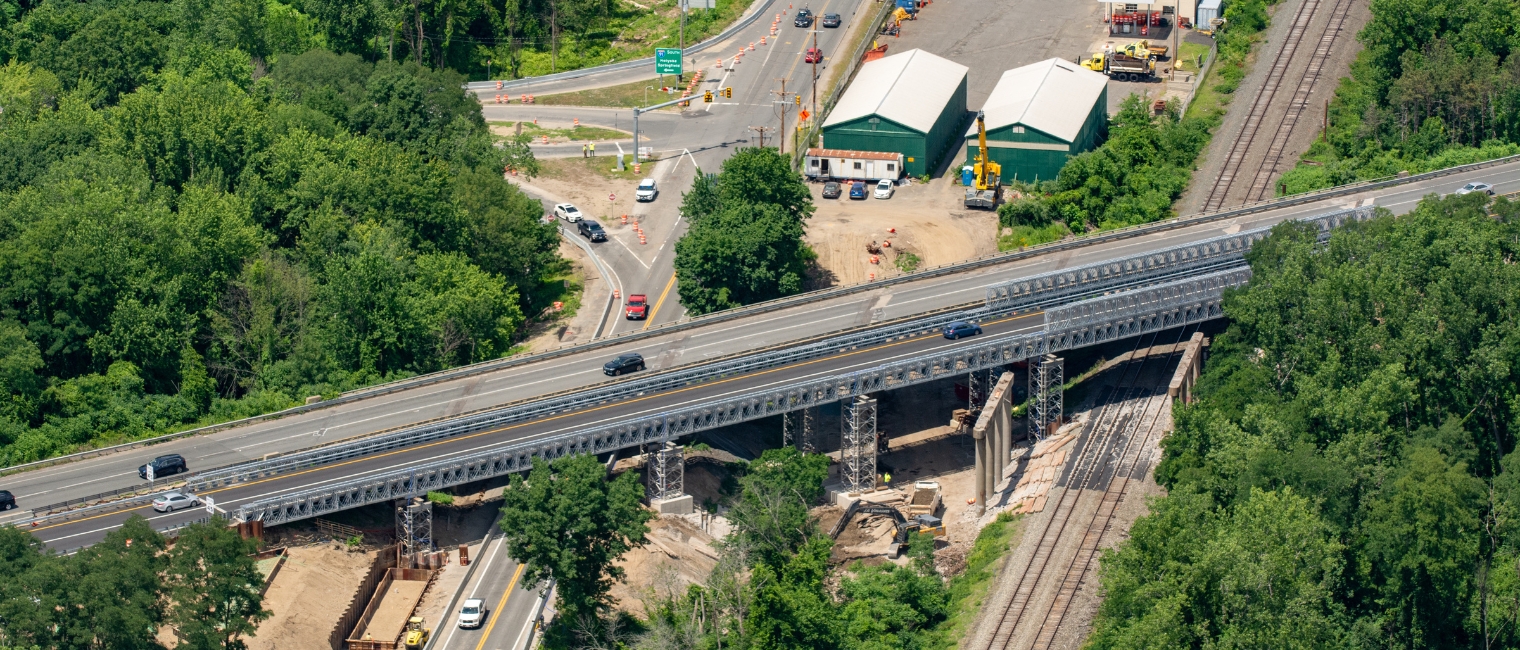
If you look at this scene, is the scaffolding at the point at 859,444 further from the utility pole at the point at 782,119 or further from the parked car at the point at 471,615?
the utility pole at the point at 782,119

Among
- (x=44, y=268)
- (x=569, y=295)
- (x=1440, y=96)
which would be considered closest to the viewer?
(x=44, y=268)

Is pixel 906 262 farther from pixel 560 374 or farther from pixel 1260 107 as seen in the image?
pixel 1260 107

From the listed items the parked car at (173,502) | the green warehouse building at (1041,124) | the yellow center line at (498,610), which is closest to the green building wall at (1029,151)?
the green warehouse building at (1041,124)

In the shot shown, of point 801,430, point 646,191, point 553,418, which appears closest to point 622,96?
point 646,191

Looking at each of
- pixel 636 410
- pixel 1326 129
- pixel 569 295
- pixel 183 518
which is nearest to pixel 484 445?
pixel 636 410

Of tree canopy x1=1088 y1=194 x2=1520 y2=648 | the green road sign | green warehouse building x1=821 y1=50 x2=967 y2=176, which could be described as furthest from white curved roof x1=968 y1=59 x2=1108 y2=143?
tree canopy x1=1088 y1=194 x2=1520 y2=648

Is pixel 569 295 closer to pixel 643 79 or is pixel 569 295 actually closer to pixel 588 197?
pixel 588 197
